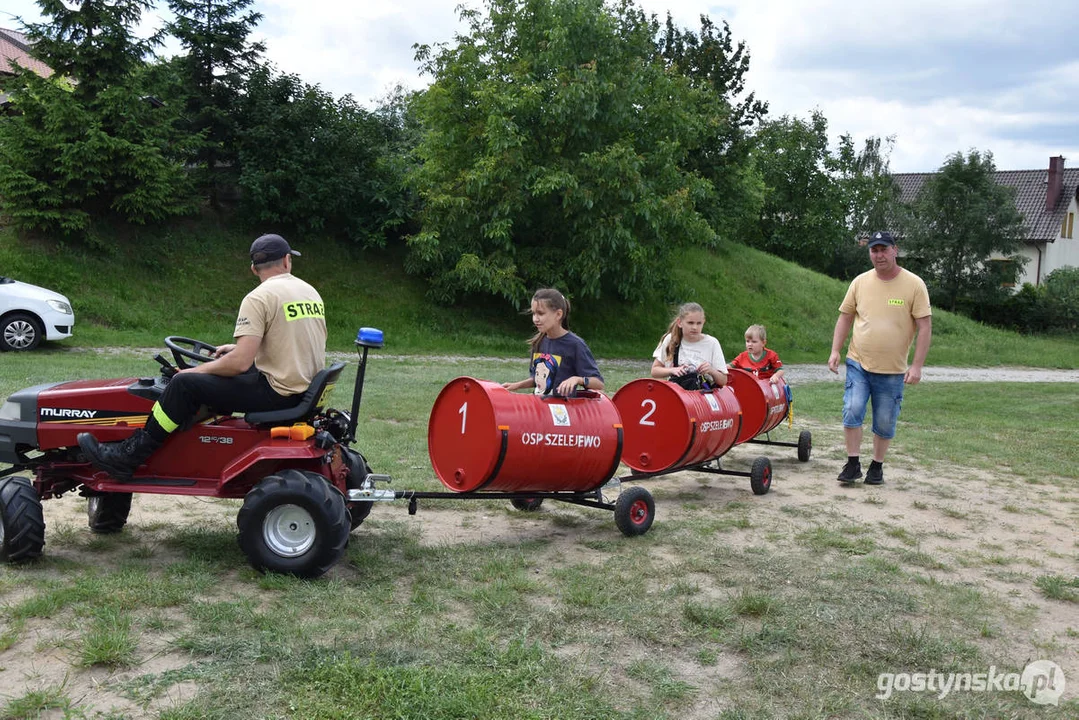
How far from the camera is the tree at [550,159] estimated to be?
2366cm

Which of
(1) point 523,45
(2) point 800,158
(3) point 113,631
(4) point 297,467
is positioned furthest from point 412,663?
(2) point 800,158

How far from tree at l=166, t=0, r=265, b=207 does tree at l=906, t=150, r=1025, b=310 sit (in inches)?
1130

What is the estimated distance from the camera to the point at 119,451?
5180 millimetres

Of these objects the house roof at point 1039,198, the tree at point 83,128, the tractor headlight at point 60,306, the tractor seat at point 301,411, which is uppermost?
the house roof at point 1039,198

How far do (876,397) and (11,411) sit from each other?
22.7 ft

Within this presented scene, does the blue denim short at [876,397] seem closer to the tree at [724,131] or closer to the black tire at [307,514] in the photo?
the black tire at [307,514]

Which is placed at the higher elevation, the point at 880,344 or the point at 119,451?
the point at 880,344

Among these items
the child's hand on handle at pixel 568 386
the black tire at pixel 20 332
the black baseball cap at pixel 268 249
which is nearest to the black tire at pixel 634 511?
the child's hand on handle at pixel 568 386

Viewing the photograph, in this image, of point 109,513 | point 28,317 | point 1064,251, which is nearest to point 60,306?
point 28,317

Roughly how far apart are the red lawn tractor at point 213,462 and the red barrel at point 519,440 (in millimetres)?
777

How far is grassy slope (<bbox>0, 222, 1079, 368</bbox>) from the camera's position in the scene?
2155 centimetres

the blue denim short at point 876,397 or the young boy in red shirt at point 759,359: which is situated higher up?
the young boy in red shirt at point 759,359

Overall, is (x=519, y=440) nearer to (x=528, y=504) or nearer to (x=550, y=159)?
(x=528, y=504)

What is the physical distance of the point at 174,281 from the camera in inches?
922
